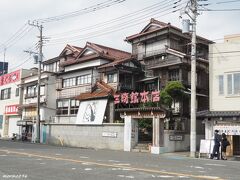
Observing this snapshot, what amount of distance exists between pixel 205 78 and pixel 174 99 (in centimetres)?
615

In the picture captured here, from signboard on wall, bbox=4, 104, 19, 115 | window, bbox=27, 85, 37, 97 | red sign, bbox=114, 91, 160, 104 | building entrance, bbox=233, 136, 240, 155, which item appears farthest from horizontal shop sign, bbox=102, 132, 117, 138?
signboard on wall, bbox=4, 104, 19, 115

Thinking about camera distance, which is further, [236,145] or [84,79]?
[84,79]

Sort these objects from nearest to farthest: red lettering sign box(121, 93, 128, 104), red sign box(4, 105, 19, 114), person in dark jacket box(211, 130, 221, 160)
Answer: person in dark jacket box(211, 130, 221, 160) → red lettering sign box(121, 93, 128, 104) → red sign box(4, 105, 19, 114)

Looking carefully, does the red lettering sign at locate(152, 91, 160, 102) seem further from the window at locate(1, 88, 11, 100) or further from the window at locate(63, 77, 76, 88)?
the window at locate(1, 88, 11, 100)

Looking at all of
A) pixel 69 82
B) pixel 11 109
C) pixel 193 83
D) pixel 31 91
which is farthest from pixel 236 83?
pixel 11 109

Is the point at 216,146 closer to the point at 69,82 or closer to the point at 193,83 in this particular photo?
the point at 193,83

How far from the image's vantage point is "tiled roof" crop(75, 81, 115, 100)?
40103 millimetres

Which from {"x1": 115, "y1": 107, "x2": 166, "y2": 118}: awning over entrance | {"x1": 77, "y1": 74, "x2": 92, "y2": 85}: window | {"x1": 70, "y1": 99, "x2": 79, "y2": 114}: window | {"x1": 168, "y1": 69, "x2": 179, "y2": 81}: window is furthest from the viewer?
{"x1": 70, "y1": 99, "x2": 79, "y2": 114}: window

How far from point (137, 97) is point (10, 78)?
118ft

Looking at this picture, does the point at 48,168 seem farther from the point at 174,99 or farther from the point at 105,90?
the point at 105,90

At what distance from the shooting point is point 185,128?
36688 mm

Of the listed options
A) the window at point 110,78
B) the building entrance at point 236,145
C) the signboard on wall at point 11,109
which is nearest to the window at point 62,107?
the window at point 110,78

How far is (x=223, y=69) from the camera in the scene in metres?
29.7

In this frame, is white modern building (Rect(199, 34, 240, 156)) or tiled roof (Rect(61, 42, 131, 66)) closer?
white modern building (Rect(199, 34, 240, 156))
